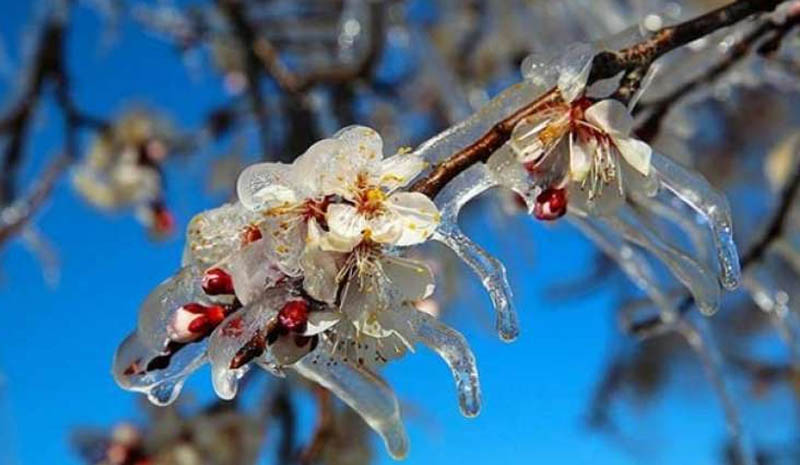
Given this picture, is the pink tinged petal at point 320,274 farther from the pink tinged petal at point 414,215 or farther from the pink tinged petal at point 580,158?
the pink tinged petal at point 580,158

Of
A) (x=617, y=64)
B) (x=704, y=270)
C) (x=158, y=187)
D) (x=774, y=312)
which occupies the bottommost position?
(x=774, y=312)

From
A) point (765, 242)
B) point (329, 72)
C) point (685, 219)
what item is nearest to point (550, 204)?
point (685, 219)

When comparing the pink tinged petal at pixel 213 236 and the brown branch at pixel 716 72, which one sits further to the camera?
the brown branch at pixel 716 72

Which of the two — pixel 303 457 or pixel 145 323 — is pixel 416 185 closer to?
pixel 145 323

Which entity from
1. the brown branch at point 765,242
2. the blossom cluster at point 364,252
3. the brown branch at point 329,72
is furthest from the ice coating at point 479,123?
the brown branch at point 329,72

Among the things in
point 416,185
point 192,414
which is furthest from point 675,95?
point 192,414
